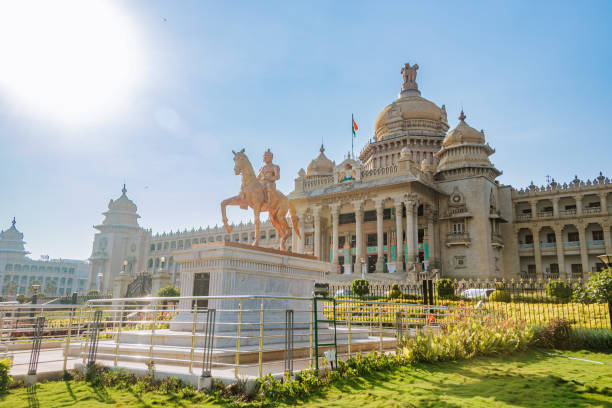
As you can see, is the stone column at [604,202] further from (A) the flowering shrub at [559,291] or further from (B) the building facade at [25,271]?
(B) the building facade at [25,271]

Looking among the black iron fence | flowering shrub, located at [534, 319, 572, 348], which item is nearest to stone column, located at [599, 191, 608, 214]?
the black iron fence

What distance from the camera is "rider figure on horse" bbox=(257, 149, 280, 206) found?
13.9 meters

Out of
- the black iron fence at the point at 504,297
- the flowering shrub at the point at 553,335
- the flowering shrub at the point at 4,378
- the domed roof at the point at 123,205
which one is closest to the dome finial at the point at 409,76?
the black iron fence at the point at 504,297

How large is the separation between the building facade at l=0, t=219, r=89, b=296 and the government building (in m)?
81.4

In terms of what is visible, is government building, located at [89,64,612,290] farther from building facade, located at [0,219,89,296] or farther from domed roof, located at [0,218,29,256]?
domed roof, located at [0,218,29,256]

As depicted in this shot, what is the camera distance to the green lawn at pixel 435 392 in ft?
21.6

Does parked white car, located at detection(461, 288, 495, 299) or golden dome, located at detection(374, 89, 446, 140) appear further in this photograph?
golden dome, located at detection(374, 89, 446, 140)

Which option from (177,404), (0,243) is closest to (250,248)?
(177,404)

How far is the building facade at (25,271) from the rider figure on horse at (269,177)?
336 feet

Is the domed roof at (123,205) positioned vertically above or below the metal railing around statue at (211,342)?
above

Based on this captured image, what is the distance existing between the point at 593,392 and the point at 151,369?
7853 millimetres

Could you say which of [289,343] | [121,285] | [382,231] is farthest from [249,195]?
[382,231]

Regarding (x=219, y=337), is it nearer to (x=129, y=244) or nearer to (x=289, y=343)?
(x=289, y=343)

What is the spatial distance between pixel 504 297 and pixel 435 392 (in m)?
17.2
